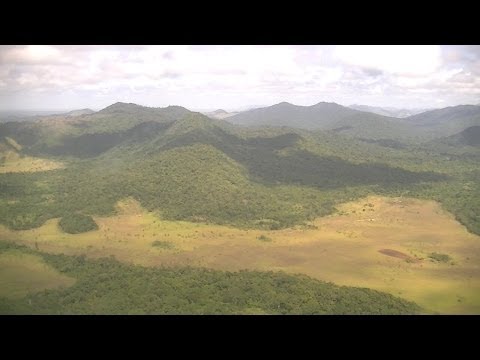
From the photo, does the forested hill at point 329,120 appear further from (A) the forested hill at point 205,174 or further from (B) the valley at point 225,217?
(B) the valley at point 225,217

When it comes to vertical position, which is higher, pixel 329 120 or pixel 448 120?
pixel 448 120

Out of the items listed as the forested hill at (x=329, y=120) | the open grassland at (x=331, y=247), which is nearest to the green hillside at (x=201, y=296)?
the open grassland at (x=331, y=247)

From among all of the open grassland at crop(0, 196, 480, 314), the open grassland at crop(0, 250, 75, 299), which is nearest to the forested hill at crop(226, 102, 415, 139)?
the open grassland at crop(0, 196, 480, 314)

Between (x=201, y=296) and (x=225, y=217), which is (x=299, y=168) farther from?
(x=201, y=296)

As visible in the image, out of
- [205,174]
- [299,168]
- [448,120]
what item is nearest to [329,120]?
[448,120]

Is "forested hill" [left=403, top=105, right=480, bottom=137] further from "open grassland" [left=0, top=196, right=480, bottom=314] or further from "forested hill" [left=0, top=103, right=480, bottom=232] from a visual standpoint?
"open grassland" [left=0, top=196, right=480, bottom=314]
